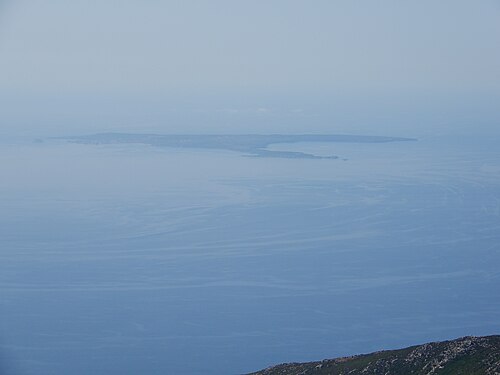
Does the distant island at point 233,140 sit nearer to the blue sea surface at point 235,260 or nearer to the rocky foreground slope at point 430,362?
the blue sea surface at point 235,260

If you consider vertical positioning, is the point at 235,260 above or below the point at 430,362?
below

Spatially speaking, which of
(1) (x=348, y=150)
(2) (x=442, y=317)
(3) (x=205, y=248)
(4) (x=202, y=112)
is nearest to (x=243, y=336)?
(2) (x=442, y=317)

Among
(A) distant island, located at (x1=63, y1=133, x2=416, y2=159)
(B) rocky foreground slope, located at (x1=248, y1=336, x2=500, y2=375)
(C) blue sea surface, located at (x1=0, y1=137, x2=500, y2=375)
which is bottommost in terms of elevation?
(C) blue sea surface, located at (x1=0, y1=137, x2=500, y2=375)

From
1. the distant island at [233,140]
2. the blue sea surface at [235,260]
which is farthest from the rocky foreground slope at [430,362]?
the distant island at [233,140]


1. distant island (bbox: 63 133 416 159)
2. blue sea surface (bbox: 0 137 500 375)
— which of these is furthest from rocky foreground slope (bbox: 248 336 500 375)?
distant island (bbox: 63 133 416 159)

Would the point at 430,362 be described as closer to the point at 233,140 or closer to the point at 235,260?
the point at 235,260

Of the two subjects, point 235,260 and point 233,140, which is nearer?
point 235,260

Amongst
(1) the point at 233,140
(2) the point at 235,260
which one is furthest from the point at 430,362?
(1) the point at 233,140

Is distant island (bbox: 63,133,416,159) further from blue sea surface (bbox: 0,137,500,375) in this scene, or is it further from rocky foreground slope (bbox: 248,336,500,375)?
rocky foreground slope (bbox: 248,336,500,375)
